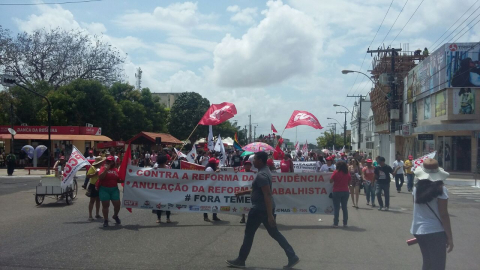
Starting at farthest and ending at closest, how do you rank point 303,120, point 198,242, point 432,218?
point 303,120 < point 198,242 < point 432,218

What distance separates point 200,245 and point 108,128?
43326 millimetres

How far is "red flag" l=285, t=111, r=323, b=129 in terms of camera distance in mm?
19703

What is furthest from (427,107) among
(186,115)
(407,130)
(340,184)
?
(186,115)

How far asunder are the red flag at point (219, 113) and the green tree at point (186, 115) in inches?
1847

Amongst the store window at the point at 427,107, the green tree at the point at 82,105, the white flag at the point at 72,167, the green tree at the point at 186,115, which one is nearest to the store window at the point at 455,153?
the store window at the point at 427,107

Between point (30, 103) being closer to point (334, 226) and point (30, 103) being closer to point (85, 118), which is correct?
point (85, 118)

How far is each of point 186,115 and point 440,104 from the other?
39.0 m

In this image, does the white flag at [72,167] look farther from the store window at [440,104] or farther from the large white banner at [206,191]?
the store window at [440,104]

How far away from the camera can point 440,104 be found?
113 feet

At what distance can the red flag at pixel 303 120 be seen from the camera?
19.7 meters

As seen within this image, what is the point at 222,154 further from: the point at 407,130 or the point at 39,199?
the point at 407,130

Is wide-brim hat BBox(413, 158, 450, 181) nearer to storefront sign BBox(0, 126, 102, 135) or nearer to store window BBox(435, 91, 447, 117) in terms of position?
store window BBox(435, 91, 447, 117)

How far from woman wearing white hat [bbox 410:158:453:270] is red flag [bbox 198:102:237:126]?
1292 cm

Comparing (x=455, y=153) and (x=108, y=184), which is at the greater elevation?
(x=455, y=153)
